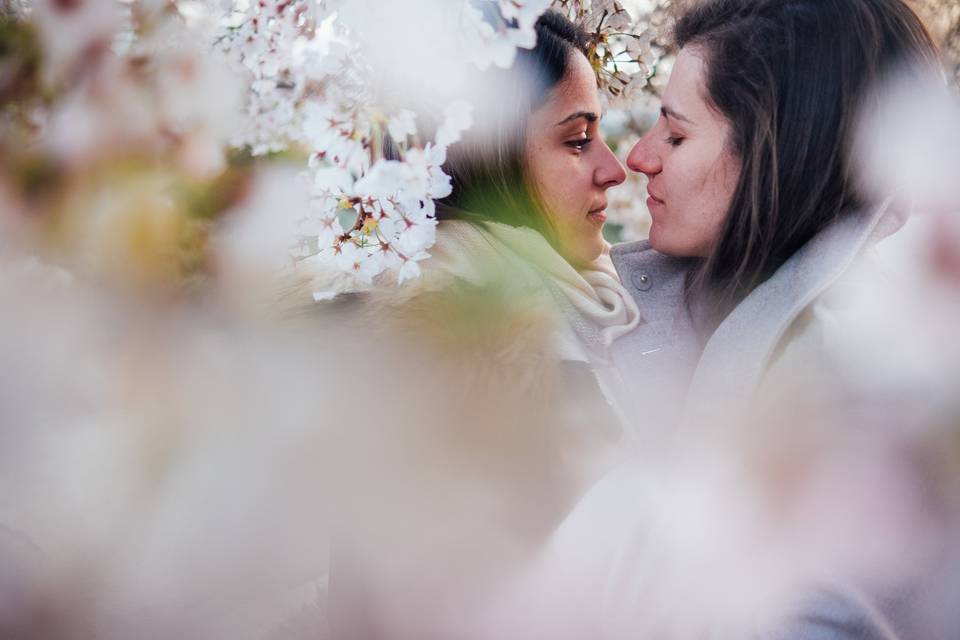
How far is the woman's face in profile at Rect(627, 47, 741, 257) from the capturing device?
131cm

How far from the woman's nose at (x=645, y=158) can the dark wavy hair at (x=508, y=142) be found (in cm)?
18

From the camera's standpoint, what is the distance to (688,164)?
4.33ft

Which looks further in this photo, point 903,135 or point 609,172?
point 609,172

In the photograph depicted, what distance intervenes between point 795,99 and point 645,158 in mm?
236

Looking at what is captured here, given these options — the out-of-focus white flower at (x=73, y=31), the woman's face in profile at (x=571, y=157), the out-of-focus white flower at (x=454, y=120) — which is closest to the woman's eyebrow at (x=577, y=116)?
the woman's face in profile at (x=571, y=157)

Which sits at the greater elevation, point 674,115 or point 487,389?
point 674,115

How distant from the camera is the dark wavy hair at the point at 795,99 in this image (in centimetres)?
124

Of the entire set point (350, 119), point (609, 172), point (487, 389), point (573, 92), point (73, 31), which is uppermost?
point (73, 31)

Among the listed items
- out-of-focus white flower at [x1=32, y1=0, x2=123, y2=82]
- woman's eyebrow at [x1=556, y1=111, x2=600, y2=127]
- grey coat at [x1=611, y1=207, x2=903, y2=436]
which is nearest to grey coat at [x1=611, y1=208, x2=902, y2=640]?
grey coat at [x1=611, y1=207, x2=903, y2=436]

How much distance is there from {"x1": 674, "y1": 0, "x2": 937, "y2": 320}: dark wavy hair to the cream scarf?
22 centimetres

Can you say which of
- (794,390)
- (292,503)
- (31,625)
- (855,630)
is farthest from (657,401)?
(31,625)

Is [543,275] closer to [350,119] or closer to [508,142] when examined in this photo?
[508,142]

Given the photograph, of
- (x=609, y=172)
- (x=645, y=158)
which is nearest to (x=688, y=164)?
(x=645, y=158)

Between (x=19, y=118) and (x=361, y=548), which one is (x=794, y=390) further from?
(x=19, y=118)
